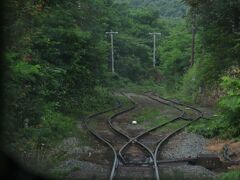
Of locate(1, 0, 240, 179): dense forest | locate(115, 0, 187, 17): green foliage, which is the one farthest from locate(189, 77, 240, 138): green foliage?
locate(115, 0, 187, 17): green foliage

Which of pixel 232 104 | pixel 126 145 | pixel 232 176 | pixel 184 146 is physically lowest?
pixel 184 146

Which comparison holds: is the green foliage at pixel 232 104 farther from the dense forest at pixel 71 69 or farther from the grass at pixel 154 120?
the grass at pixel 154 120

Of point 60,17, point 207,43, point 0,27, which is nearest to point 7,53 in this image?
point 0,27

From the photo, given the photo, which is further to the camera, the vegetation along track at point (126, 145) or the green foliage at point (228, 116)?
the green foliage at point (228, 116)

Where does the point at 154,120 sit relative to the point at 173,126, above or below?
below

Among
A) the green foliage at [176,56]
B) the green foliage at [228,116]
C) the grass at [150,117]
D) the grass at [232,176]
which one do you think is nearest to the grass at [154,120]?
the grass at [150,117]

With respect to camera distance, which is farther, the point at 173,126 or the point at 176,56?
the point at 176,56

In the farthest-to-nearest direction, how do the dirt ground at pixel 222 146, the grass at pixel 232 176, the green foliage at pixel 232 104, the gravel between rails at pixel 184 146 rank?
the green foliage at pixel 232 104 → the gravel between rails at pixel 184 146 → the dirt ground at pixel 222 146 → the grass at pixel 232 176

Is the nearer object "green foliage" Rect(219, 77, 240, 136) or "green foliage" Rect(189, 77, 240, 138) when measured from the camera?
"green foliage" Rect(219, 77, 240, 136)

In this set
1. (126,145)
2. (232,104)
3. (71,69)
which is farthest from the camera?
(71,69)

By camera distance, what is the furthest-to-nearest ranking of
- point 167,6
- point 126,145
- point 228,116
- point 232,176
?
point 167,6 < point 228,116 < point 126,145 < point 232,176

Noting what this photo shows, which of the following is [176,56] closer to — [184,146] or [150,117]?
[150,117]

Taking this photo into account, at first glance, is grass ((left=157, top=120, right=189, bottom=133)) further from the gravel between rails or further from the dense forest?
the gravel between rails

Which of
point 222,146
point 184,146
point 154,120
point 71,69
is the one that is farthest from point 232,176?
point 71,69
